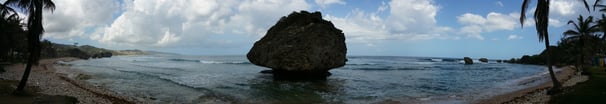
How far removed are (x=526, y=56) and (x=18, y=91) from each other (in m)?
152

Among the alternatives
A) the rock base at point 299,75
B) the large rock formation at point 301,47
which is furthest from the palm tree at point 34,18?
the rock base at point 299,75

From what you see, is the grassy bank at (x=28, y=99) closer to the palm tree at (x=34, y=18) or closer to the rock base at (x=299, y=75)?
the palm tree at (x=34, y=18)

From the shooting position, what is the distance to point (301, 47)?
1563 inches

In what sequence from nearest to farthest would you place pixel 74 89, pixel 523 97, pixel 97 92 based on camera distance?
pixel 523 97, pixel 74 89, pixel 97 92

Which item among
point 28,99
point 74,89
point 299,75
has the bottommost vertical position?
point 74,89

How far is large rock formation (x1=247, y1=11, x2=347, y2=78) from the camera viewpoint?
39.8 meters

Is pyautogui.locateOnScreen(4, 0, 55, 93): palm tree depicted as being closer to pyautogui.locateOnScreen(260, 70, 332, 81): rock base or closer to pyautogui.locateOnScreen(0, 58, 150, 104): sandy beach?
pyautogui.locateOnScreen(0, 58, 150, 104): sandy beach

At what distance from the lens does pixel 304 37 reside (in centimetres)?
4019

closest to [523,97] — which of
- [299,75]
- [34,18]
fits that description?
[299,75]

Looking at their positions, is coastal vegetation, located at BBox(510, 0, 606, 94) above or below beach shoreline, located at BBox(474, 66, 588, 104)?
above

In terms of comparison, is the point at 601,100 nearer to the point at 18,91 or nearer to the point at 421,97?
the point at 421,97

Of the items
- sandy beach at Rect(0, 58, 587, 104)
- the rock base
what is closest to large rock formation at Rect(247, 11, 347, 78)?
the rock base

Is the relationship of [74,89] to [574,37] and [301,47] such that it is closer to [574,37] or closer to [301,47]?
[301,47]

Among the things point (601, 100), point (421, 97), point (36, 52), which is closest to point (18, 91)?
point (36, 52)
